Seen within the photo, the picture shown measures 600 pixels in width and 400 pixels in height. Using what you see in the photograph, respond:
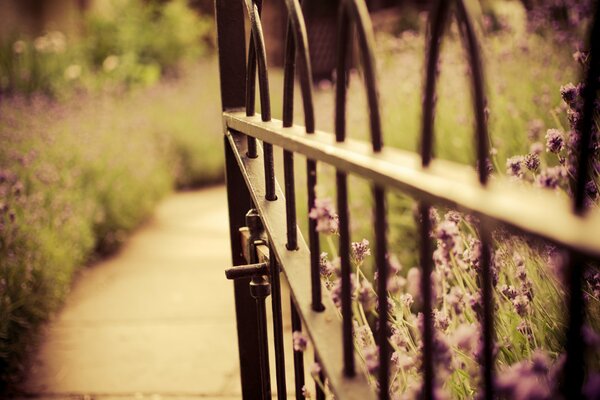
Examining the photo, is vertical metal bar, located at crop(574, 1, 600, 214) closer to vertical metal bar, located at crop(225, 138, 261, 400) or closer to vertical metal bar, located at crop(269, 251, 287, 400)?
vertical metal bar, located at crop(269, 251, 287, 400)

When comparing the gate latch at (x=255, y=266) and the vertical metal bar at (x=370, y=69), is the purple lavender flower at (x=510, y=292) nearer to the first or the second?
the gate latch at (x=255, y=266)

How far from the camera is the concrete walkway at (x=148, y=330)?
2811 mm

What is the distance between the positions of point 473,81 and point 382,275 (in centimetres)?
32

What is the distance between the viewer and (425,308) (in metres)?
0.83

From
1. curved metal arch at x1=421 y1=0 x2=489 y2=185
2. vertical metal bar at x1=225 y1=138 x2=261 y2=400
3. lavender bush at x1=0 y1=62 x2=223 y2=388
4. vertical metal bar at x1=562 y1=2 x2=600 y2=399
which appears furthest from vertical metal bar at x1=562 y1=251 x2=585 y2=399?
lavender bush at x1=0 y1=62 x2=223 y2=388

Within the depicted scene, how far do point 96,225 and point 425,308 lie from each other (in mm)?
4243

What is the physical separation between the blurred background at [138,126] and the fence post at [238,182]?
1.23 ft

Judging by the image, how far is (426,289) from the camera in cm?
86

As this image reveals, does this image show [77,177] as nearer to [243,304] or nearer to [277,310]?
[243,304]

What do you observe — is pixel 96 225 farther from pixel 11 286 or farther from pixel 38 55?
pixel 38 55

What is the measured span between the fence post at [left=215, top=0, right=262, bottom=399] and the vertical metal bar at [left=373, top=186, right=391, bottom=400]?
3.30ft

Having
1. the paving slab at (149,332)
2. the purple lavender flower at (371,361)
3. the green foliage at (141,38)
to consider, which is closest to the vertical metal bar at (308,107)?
the purple lavender flower at (371,361)

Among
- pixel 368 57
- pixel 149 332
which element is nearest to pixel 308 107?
pixel 368 57

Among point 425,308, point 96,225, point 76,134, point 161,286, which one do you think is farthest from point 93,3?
point 425,308
